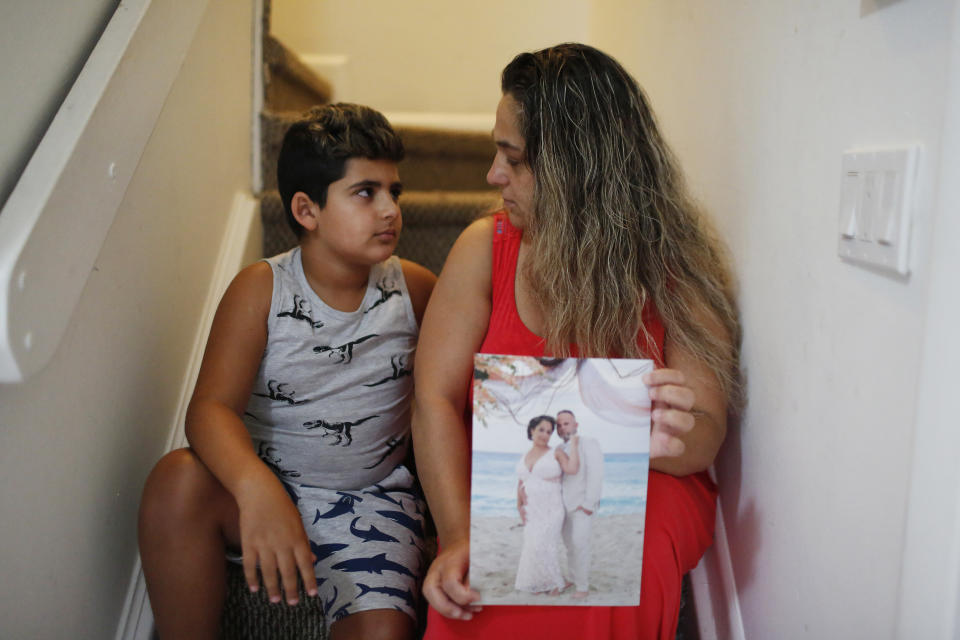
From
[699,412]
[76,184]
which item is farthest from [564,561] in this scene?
[76,184]

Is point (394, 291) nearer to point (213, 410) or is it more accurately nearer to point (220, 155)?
point (213, 410)

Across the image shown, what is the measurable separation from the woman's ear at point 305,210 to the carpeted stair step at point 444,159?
0.73m

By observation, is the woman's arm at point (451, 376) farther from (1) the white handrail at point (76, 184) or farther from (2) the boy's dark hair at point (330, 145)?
(1) the white handrail at point (76, 184)

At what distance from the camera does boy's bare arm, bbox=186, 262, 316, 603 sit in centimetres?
92

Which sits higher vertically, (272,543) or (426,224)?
(426,224)

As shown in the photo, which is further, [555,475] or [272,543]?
[272,543]

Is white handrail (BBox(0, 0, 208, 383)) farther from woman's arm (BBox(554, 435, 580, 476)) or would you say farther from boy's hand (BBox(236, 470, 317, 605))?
woman's arm (BBox(554, 435, 580, 476))

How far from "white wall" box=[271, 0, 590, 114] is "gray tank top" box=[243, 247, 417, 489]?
1.54m

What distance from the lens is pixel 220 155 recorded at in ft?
5.05

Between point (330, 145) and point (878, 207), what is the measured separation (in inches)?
32.7

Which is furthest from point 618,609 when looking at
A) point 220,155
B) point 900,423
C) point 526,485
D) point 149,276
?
point 220,155

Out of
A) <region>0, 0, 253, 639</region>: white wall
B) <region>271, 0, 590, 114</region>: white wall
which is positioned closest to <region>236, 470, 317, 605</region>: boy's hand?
<region>0, 0, 253, 639</region>: white wall

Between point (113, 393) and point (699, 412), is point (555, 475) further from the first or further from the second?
point (113, 393)

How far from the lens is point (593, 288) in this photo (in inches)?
39.1
